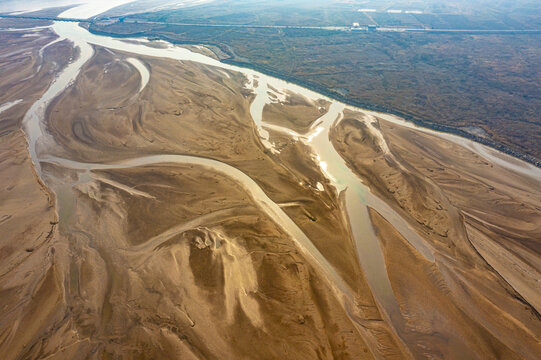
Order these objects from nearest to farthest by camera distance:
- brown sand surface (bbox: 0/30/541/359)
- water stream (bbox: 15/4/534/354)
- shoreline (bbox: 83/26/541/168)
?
brown sand surface (bbox: 0/30/541/359) < water stream (bbox: 15/4/534/354) < shoreline (bbox: 83/26/541/168)

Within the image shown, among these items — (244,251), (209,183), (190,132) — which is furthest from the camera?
(190,132)

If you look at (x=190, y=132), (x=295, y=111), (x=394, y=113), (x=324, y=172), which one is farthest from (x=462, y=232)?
(x=190, y=132)

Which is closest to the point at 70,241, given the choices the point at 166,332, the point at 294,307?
the point at 166,332

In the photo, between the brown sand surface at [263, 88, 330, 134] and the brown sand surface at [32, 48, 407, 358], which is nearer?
the brown sand surface at [32, 48, 407, 358]

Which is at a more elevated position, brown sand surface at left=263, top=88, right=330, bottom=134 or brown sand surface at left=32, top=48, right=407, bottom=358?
brown sand surface at left=263, top=88, right=330, bottom=134

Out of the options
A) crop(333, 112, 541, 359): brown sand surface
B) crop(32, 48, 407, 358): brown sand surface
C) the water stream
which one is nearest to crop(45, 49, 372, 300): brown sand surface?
crop(32, 48, 407, 358): brown sand surface

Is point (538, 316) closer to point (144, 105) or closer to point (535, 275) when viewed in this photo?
point (535, 275)

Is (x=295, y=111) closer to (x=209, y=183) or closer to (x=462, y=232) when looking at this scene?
(x=209, y=183)

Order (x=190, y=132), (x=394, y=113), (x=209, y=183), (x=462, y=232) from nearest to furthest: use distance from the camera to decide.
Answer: (x=462, y=232) → (x=209, y=183) → (x=190, y=132) → (x=394, y=113)

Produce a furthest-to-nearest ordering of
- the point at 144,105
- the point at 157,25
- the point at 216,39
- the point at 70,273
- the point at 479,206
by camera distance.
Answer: the point at 157,25
the point at 216,39
the point at 144,105
the point at 479,206
the point at 70,273

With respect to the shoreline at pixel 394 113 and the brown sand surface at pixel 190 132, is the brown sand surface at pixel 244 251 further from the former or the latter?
the shoreline at pixel 394 113

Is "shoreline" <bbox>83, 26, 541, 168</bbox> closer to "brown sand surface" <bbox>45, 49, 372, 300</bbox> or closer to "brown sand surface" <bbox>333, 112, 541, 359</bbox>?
"brown sand surface" <bbox>333, 112, 541, 359</bbox>
